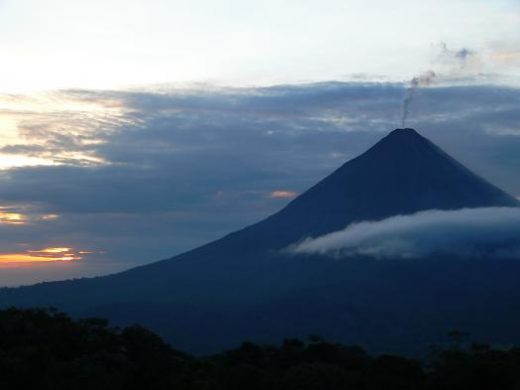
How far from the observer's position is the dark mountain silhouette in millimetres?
107500

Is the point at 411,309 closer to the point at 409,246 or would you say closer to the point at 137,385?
the point at 409,246

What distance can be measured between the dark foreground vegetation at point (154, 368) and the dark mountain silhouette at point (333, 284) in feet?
168

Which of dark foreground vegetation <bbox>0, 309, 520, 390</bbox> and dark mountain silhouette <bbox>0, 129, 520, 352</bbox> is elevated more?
dark mountain silhouette <bbox>0, 129, 520, 352</bbox>

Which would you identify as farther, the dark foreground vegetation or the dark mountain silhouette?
the dark mountain silhouette

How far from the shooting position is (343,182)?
6122 inches

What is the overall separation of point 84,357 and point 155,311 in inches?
2919

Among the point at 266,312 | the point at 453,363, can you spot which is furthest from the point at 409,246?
the point at 453,363

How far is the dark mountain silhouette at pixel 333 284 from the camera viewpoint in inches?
4232

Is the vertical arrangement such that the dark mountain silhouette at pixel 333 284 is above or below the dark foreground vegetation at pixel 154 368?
above

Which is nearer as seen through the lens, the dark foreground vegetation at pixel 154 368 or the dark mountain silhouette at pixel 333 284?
the dark foreground vegetation at pixel 154 368

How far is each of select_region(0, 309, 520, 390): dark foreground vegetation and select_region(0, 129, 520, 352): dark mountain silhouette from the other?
168ft

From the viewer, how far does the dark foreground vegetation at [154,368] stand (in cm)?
3928

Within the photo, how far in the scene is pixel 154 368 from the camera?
42.8 meters

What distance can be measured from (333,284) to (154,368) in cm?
8137
